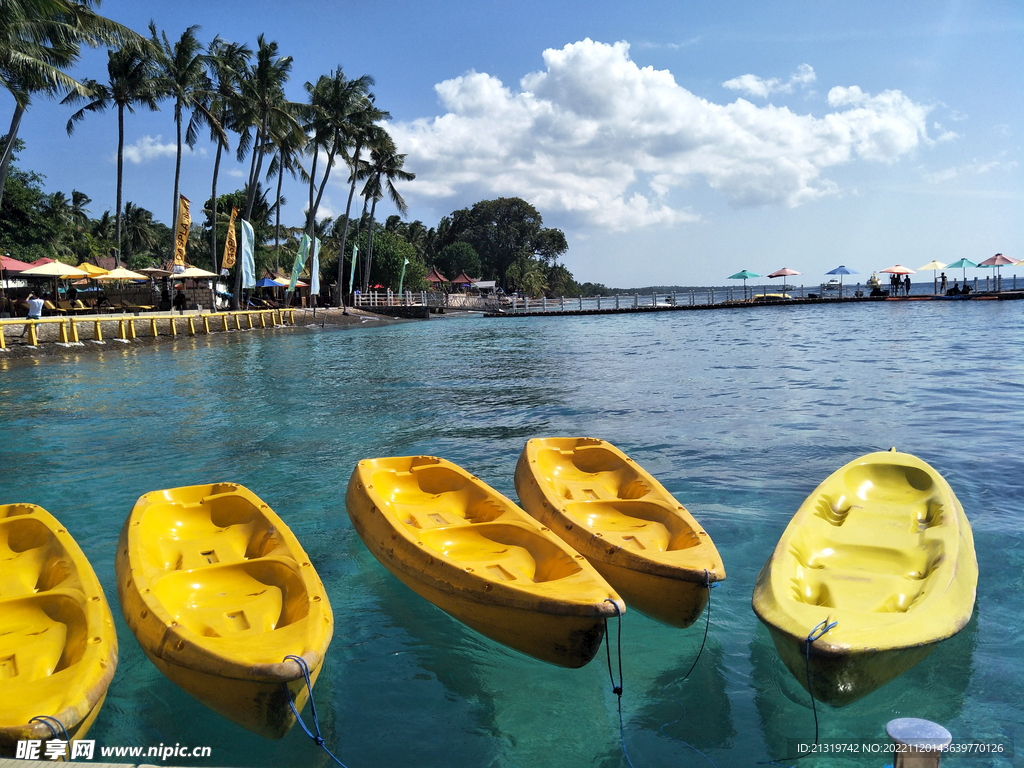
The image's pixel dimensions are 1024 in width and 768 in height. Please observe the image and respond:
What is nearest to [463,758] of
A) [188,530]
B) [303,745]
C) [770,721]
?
[303,745]

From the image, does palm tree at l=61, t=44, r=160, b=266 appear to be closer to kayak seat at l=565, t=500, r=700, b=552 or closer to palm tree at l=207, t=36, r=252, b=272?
palm tree at l=207, t=36, r=252, b=272

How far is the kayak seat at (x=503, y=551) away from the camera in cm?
394

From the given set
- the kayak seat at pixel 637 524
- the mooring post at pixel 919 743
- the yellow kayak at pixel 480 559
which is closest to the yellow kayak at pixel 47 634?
the yellow kayak at pixel 480 559

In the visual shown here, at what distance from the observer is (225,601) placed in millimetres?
3797

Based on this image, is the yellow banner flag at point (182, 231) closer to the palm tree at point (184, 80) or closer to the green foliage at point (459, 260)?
the palm tree at point (184, 80)

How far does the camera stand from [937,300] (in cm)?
4609

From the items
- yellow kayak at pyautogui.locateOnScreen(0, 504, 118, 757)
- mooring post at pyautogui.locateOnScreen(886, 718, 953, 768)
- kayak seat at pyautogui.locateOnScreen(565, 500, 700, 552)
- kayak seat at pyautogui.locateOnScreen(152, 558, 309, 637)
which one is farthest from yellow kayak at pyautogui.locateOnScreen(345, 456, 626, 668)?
yellow kayak at pyautogui.locateOnScreen(0, 504, 118, 757)

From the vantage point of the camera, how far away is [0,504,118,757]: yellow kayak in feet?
9.20

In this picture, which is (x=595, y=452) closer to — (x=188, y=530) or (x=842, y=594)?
(x=842, y=594)

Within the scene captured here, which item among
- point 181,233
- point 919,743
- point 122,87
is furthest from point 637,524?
point 122,87

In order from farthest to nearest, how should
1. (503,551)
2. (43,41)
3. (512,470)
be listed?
(43,41)
(512,470)
(503,551)

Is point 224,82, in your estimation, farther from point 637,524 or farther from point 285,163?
point 637,524

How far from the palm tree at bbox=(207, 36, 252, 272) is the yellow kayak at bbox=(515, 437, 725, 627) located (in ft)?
116

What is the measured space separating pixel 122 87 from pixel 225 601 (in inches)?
1429
